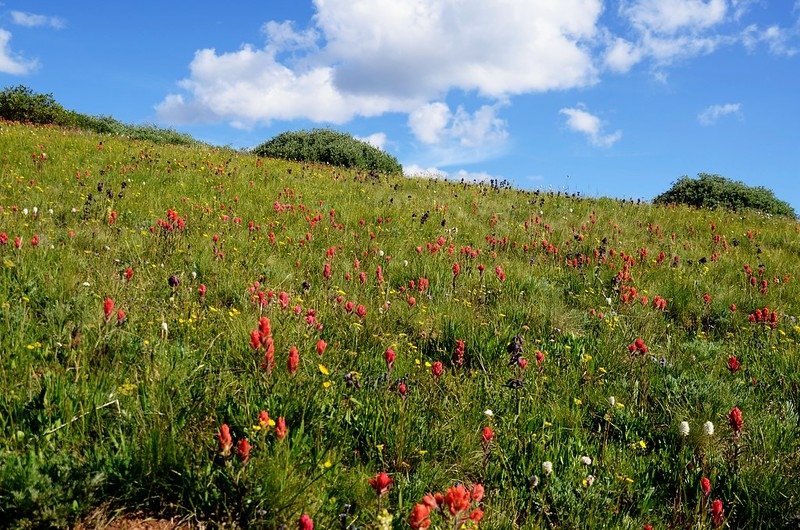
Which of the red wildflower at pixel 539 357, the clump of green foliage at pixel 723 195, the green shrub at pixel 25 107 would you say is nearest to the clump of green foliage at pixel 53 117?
the green shrub at pixel 25 107

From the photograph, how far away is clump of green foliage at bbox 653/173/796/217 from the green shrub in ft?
110

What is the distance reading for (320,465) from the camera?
2.83 metres

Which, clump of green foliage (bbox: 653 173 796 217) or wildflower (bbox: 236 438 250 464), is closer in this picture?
wildflower (bbox: 236 438 250 464)

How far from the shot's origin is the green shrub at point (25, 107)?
30234mm

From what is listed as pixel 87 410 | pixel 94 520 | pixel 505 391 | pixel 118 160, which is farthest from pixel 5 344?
pixel 118 160

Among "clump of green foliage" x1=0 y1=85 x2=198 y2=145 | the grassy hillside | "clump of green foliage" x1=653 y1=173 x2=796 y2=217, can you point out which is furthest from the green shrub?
"clump of green foliage" x1=653 y1=173 x2=796 y2=217

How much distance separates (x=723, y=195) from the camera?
2330 cm

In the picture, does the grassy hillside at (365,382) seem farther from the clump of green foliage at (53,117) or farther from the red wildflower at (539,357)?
the clump of green foliage at (53,117)

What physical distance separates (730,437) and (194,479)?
12.2ft

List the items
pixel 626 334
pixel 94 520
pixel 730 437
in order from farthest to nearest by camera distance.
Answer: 1. pixel 626 334
2. pixel 730 437
3. pixel 94 520

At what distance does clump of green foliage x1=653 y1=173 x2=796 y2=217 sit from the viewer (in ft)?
75.6

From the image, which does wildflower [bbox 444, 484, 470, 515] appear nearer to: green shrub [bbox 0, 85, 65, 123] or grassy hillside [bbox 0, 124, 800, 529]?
grassy hillside [bbox 0, 124, 800, 529]

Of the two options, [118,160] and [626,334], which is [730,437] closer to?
[626,334]

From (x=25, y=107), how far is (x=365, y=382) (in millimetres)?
35178
